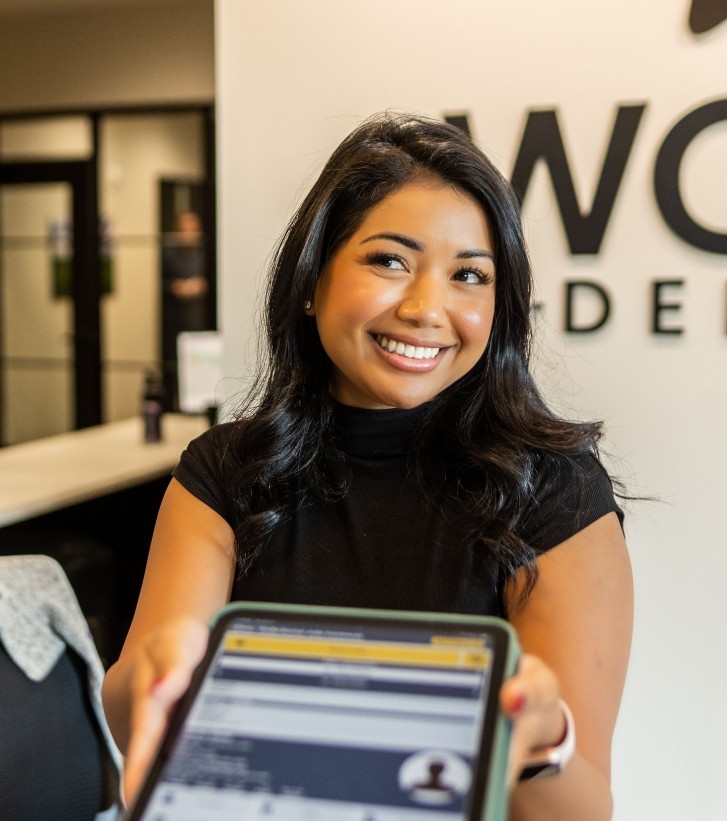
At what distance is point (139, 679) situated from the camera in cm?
71

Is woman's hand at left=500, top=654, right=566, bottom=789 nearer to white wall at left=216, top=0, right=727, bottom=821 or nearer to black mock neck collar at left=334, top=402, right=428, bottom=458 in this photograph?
black mock neck collar at left=334, top=402, right=428, bottom=458

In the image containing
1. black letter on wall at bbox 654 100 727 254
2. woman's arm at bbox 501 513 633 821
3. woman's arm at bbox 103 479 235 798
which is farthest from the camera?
black letter on wall at bbox 654 100 727 254

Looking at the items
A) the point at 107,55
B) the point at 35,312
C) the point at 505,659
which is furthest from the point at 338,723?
the point at 35,312

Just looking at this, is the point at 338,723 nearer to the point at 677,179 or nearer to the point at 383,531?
the point at 383,531

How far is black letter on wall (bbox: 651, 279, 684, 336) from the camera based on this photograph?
1808mm

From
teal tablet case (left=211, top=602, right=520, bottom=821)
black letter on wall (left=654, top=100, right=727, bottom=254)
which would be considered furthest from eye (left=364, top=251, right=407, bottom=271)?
black letter on wall (left=654, top=100, right=727, bottom=254)

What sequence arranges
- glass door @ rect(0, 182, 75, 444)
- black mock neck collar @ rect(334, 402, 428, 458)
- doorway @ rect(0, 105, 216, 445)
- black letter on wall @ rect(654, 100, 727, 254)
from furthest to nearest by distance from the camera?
glass door @ rect(0, 182, 75, 444) < doorway @ rect(0, 105, 216, 445) < black letter on wall @ rect(654, 100, 727, 254) < black mock neck collar @ rect(334, 402, 428, 458)

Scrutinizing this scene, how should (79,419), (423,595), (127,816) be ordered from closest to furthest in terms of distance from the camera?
(127,816) → (423,595) → (79,419)


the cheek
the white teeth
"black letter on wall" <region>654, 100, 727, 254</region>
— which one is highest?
"black letter on wall" <region>654, 100, 727, 254</region>

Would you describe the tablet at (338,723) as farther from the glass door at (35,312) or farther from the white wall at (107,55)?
the glass door at (35,312)

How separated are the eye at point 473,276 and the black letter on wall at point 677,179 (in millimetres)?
714

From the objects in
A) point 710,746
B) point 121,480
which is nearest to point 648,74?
point 710,746

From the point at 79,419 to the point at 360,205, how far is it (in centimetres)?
532

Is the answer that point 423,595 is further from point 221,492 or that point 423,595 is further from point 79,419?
point 79,419
